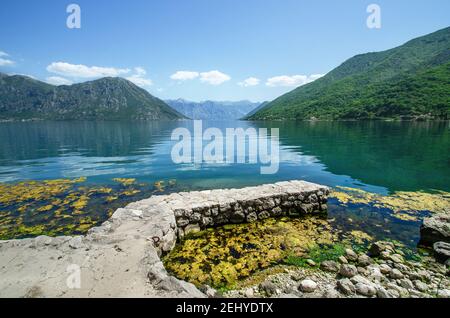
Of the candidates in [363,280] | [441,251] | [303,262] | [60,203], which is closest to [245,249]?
[303,262]

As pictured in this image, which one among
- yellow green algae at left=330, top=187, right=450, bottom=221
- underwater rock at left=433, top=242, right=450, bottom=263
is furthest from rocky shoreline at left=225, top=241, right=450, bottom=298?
yellow green algae at left=330, top=187, right=450, bottom=221

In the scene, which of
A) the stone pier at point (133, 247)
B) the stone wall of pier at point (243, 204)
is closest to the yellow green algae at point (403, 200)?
the stone wall of pier at point (243, 204)

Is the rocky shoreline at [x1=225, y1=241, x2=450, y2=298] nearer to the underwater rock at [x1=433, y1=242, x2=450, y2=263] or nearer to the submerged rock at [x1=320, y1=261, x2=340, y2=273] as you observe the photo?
the submerged rock at [x1=320, y1=261, x2=340, y2=273]

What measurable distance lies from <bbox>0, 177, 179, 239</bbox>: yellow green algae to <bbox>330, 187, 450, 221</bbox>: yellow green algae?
46.1 ft

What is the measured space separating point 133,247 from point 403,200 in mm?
16601

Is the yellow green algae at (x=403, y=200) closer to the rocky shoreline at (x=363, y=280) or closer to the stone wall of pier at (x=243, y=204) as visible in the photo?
the stone wall of pier at (x=243, y=204)

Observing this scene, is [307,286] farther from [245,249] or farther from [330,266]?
[245,249]

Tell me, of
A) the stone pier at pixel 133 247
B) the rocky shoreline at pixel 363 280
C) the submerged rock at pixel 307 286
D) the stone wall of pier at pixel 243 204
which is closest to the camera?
the stone pier at pixel 133 247

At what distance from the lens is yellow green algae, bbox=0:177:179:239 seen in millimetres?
11680

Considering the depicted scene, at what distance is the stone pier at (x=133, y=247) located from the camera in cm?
579

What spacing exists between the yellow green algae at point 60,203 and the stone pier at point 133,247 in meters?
3.81

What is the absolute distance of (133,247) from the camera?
7.70 meters

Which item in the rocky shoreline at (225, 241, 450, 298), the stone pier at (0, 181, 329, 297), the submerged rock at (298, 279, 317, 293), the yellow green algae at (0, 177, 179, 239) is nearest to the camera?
the stone pier at (0, 181, 329, 297)
